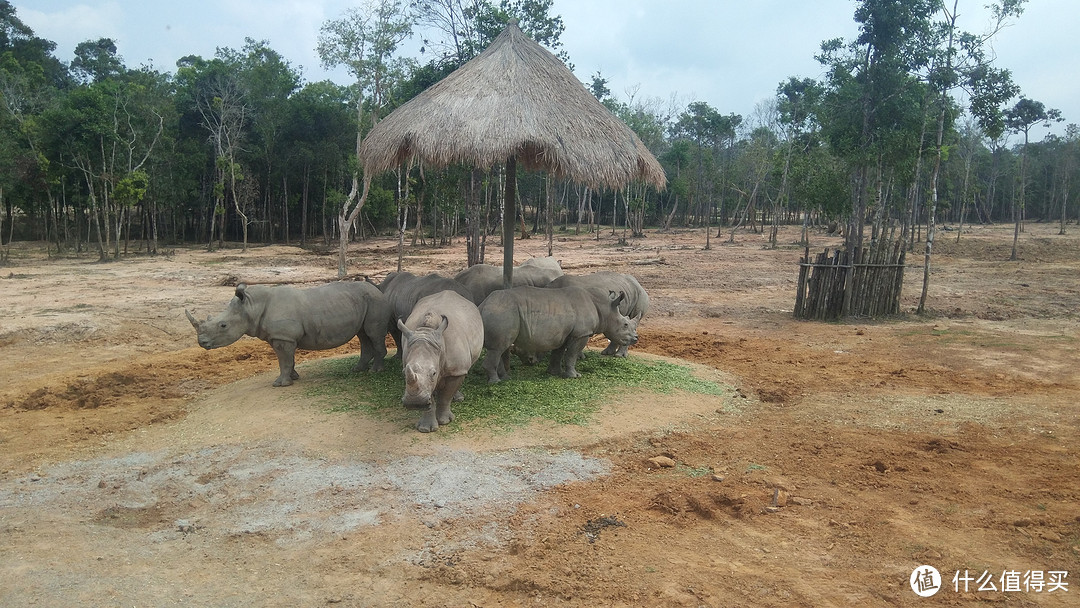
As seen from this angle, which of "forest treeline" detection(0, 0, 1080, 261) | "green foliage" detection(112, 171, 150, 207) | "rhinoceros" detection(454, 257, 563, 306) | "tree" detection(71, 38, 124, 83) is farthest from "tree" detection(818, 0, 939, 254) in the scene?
"tree" detection(71, 38, 124, 83)

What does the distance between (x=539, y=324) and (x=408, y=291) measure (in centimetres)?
213

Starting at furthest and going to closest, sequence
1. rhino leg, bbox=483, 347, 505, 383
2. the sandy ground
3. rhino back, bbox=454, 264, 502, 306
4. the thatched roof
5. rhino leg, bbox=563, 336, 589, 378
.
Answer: rhino back, bbox=454, 264, 502, 306 < rhino leg, bbox=563, 336, 589, 378 < the thatched roof < rhino leg, bbox=483, 347, 505, 383 < the sandy ground

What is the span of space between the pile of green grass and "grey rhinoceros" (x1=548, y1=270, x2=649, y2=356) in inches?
13.1

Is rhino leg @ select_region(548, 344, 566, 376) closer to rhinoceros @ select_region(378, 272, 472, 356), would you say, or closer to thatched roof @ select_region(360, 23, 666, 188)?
rhinoceros @ select_region(378, 272, 472, 356)

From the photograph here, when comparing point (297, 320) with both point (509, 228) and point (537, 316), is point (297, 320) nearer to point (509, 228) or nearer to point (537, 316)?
point (537, 316)

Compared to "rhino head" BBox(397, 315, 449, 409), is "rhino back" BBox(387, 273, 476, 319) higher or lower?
higher

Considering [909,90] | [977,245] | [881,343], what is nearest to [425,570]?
[881,343]

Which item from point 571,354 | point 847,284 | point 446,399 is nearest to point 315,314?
point 446,399

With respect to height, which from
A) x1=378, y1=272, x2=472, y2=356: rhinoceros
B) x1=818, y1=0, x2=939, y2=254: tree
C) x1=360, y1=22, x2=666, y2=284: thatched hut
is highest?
x1=818, y1=0, x2=939, y2=254: tree

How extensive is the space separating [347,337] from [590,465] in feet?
13.9

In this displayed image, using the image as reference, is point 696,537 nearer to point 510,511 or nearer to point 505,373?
point 510,511

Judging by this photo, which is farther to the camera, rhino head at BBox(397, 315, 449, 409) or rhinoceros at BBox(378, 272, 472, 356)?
rhinoceros at BBox(378, 272, 472, 356)

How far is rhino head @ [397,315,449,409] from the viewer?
605cm

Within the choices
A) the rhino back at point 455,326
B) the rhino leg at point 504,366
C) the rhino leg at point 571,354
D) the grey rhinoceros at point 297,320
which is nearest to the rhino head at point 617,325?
the rhino leg at point 571,354
